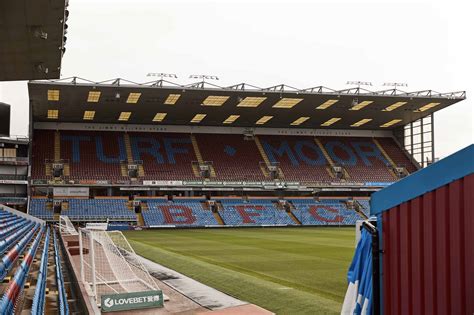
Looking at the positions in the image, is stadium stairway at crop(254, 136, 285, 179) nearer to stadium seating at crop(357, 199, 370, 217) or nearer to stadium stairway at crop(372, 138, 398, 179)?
stadium seating at crop(357, 199, 370, 217)

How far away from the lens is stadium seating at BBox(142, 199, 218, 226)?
140ft

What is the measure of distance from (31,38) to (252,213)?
103 feet

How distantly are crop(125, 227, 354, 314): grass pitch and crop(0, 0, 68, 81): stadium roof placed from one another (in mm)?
8413

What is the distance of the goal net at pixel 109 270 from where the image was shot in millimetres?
9961

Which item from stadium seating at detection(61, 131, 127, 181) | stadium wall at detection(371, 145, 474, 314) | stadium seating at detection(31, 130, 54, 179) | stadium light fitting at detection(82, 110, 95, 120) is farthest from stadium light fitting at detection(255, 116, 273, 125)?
stadium wall at detection(371, 145, 474, 314)

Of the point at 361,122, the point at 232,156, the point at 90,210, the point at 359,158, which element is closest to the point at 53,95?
the point at 90,210

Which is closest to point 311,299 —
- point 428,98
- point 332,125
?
point 428,98

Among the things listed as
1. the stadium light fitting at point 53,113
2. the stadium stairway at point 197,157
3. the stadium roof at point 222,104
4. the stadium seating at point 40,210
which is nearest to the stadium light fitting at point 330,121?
the stadium roof at point 222,104

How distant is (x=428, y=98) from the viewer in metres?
43.2

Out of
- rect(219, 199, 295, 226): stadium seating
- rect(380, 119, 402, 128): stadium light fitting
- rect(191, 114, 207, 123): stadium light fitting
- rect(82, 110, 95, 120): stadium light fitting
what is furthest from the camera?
rect(380, 119, 402, 128): stadium light fitting

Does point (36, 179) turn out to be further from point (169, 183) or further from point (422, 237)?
point (422, 237)

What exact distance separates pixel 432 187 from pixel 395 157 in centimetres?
5405

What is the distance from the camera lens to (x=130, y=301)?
8.30 meters

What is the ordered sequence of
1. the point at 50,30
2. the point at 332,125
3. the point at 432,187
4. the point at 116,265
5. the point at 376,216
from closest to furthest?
the point at 432,187 < the point at 376,216 < the point at 116,265 < the point at 50,30 < the point at 332,125
